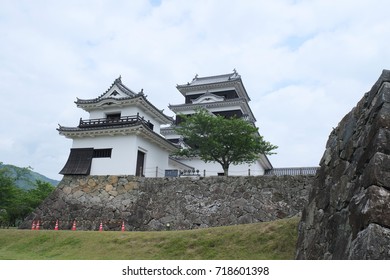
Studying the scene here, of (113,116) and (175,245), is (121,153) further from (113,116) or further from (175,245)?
(175,245)

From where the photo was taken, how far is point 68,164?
19.2 meters

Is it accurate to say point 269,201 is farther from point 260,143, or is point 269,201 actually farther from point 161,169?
point 161,169

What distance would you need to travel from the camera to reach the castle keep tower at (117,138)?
18.4 m

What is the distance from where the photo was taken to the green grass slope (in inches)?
301

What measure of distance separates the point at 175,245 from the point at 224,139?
10097 mm

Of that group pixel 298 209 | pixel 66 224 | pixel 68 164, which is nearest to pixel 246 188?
pixel 298 209

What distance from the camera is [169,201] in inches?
628

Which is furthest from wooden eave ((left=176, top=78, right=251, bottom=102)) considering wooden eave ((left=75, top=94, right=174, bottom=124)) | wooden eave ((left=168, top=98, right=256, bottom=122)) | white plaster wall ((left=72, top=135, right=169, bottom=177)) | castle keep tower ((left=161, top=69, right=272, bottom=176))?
white plaster wall ((left=72, top=135, right=169, bottom=177))

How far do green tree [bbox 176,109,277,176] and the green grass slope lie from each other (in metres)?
8.80

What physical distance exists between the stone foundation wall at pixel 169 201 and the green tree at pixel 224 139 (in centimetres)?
282

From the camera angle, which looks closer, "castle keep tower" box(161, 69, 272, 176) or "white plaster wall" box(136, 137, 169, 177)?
"white plaster wall" box(136, 137, 169, 177)

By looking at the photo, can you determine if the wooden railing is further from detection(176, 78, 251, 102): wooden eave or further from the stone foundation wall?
detection(176, 78, 251, 102): wooden eave

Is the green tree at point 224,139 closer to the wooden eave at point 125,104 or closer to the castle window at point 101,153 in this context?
the wooden eave at point 125,104

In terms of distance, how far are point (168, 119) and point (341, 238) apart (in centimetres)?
1882
